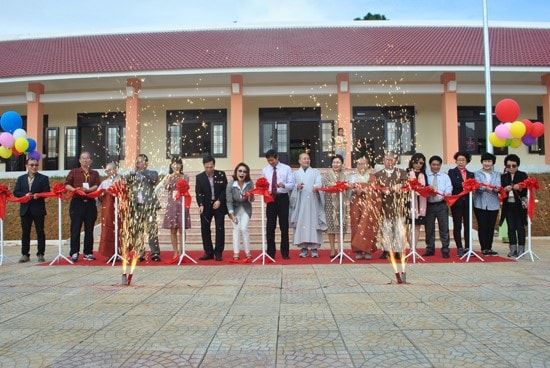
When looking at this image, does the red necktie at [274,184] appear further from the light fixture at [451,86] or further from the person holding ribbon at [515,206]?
the light fixture at [451,86]

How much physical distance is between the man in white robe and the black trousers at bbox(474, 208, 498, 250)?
2687 millimetres

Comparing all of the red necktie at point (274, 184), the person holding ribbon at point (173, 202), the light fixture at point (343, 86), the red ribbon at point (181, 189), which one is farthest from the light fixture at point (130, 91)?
the red necktie at point (274, 184)

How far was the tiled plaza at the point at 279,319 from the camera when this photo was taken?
2941mm

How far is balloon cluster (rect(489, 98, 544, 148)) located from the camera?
9359mm

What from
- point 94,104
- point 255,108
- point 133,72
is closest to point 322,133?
point 255,108

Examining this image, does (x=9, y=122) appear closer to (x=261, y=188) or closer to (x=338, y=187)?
(x=261, y=188)

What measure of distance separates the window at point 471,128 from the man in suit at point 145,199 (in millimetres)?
13489

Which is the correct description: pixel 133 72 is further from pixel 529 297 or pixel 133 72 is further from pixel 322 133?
pixel 529 297

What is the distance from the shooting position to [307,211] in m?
8.09

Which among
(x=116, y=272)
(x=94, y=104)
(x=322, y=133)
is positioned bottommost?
(x=116, y=272)

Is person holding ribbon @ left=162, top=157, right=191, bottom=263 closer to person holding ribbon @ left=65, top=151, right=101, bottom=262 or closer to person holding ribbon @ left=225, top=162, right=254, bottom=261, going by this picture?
person holding ribbon @ left=225, top=162, right=254, bottom=261

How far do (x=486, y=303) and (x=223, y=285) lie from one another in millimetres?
2752

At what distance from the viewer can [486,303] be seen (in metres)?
4.33

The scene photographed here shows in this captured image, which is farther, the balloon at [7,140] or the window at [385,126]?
the window at [385,126]
